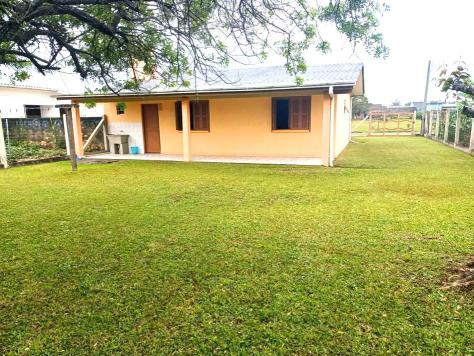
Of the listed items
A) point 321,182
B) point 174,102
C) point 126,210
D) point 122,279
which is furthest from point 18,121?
point 122,279

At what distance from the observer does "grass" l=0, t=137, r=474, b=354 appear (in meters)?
2.62

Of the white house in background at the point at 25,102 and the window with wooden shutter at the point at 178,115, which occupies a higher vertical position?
the white house in background at the point at 25,102

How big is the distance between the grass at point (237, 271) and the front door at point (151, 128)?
7760 mm

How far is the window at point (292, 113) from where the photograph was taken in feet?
40.4

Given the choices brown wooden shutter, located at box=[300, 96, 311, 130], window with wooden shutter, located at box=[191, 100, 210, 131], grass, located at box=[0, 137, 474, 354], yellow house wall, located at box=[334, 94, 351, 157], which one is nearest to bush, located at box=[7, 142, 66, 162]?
window with wooden shutter, located at box=[191, 100, 210, 131]

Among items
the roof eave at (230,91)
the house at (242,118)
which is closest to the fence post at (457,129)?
the house at (242,118)

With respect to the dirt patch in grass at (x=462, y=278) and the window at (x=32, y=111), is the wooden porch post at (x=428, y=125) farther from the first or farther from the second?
the window at (x=32, y=111)

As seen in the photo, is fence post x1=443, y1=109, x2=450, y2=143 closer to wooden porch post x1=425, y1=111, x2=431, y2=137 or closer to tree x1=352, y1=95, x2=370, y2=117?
wooden porch post x1=425, y1=111, x2=431, y2=137

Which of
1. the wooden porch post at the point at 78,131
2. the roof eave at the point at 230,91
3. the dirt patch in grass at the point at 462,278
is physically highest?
the roof eave at the point at 230,91

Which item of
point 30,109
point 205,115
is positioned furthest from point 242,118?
point 30,109

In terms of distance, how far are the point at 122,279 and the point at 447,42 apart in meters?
4.39

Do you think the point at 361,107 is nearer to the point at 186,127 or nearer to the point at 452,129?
the point at 452,129

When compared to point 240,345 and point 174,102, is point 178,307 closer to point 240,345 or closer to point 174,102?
point 240,345

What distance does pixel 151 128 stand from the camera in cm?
1506
